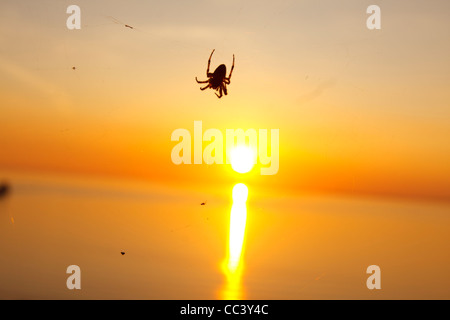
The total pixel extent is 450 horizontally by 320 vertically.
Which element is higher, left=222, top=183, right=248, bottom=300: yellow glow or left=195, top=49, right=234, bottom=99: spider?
left=195, top=49, right=234, bottom=99: spider

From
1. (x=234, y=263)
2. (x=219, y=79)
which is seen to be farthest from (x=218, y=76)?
(x=234, y=263)

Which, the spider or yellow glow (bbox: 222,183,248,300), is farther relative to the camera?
the spider

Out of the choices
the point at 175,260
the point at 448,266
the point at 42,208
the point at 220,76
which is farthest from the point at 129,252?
the point at 42,208

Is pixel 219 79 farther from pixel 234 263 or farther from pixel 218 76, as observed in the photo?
pixel 234 263

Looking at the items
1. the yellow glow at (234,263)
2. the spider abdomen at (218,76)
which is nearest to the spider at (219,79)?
the spider abdomen at (218,76)

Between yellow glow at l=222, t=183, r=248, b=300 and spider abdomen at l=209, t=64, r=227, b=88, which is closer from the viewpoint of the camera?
yellow glow at l=222, t=183, r=248, b=300

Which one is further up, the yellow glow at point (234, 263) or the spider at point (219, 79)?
the spider at point (219, 79)

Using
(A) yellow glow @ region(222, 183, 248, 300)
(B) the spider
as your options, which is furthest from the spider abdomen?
(A) yellow glow @ region(222, 183, 248, 300)

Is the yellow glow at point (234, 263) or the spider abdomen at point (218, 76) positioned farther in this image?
the spider abdomen at point (218, 76)

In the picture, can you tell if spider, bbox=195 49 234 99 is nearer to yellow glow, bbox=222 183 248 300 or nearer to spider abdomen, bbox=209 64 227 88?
spider abdomen, bbox=209 64 227 88

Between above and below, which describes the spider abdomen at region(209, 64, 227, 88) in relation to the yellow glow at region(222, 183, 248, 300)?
above

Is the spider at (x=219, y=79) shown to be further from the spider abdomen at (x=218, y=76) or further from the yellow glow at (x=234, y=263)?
the yellow glow at (x=234, y=263)
